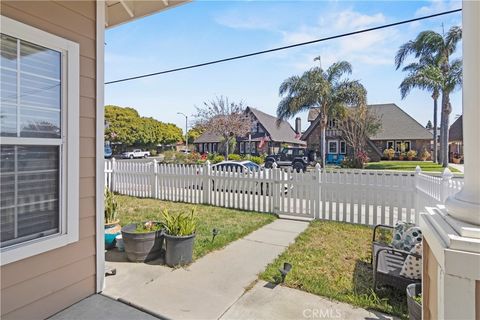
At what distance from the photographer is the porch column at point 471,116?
1229 millimetres

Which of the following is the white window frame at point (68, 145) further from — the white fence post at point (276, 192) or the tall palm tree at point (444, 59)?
the tall palm tree at point (444, 59)

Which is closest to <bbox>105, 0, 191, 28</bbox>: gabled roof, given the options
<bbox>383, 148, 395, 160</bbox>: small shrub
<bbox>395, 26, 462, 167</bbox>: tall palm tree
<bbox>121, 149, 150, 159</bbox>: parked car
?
<bbox>395, 26, 462, 167</bbox>: tall palm tree

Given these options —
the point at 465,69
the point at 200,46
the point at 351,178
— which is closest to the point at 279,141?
the point at 200,46

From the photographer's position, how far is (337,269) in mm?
3727

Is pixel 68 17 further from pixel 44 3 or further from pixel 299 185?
pixel 299 185

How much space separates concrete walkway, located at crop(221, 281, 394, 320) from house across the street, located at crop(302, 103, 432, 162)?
2543 cm

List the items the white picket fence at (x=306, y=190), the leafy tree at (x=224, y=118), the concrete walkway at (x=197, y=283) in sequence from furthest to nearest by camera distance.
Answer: the leafy tree at (x=224, y=118) → the white picket fence at (x=306, y=190) → the concrete walkway at (x=197, y=283)

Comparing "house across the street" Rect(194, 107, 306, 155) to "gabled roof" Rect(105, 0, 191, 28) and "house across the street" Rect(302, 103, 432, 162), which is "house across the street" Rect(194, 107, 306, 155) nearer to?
"house across the street" Rect(302, 103, 432, 162)

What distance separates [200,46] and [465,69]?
28.2 ft

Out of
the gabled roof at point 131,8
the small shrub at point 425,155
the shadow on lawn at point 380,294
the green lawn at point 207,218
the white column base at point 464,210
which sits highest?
the gabled roof at point 131,8

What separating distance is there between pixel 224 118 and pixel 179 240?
2360 cm

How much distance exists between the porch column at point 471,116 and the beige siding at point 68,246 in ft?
10.1

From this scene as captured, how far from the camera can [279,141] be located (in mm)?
34969

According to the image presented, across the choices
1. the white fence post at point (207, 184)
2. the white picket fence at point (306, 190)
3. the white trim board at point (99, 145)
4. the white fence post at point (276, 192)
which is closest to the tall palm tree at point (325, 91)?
the white picket fence at point (306, 190)
